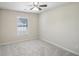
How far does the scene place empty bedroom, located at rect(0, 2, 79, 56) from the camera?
290 centimetres

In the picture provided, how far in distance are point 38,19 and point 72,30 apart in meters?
2.14

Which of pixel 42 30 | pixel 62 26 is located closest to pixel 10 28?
pixel 42 30

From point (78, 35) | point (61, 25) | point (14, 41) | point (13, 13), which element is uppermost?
point (13, 13)

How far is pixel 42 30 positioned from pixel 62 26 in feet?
3.79

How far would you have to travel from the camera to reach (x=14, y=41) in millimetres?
4133

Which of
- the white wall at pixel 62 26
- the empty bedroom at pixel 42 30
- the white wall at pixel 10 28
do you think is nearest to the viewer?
the white wall at pixel 62 26

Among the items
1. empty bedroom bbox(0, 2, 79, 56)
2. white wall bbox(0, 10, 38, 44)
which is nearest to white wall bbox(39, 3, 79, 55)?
empty bedroom bbox(0, 2, 79, 56)

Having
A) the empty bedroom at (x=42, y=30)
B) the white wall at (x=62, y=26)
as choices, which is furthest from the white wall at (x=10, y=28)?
the white wall at (x=62, y=26)

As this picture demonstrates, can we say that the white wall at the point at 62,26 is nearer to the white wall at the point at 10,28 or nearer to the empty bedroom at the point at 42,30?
the empty bedroom at the point at 42,30

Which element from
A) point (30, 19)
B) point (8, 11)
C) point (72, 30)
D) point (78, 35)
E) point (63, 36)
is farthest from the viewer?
point (30, 19)

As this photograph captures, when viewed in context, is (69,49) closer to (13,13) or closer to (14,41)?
(14,41)

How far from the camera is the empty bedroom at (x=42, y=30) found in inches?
114

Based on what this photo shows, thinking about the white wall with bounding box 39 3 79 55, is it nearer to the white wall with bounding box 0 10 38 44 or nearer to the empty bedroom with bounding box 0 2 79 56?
the empty bedroom with bounding box 0 2 79 56

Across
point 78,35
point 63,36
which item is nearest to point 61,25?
point 63,36
